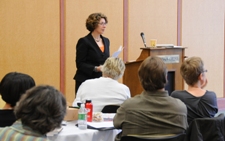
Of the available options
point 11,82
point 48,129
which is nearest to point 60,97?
point 48,129

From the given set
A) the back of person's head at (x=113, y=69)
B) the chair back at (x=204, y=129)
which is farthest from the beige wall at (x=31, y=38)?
the chair back at (x=204, y=129)

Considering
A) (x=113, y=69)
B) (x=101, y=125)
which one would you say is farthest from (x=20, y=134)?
(x=113, y=69)

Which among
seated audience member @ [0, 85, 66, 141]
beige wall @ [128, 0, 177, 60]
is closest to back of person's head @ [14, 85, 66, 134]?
seated audience member @ [0, 85, 66, 141]

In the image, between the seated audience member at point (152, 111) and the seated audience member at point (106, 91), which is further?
the seated audience member at point (106, 91)

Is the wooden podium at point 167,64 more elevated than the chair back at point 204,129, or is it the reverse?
the wooden podium at point 167,64

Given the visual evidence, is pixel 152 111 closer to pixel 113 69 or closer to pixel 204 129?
pixel 204 129

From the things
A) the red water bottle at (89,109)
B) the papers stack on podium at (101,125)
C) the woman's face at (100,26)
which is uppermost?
the woman's face at (100,26)

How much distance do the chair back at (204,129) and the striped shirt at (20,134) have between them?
123 cm

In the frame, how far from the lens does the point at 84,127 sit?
9.28ft

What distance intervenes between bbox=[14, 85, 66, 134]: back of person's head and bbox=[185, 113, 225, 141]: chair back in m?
1.21

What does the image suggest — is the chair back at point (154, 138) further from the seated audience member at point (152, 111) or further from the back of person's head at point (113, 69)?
the back of person's head at point (113, 69)

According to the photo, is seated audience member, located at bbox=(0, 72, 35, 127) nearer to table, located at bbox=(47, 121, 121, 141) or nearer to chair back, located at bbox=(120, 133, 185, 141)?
table, located at bbox=(47, 121, 121, 141)

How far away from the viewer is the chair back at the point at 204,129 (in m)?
2.71

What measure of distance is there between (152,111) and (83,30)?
4.07 metres
